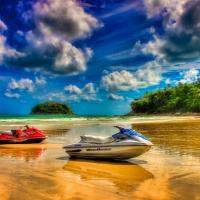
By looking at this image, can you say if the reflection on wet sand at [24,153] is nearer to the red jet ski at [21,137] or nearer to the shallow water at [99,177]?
the shallow water at [99,177]

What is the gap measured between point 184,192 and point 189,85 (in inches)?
5119

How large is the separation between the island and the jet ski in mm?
162467

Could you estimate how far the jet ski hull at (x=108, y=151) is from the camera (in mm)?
13702

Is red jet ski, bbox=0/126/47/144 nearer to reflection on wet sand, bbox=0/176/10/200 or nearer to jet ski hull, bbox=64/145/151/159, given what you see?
jet ski hull, bbox=64/145/151/159

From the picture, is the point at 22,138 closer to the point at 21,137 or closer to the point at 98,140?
the point at 21,137

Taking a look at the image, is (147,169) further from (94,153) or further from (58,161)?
(58,161)

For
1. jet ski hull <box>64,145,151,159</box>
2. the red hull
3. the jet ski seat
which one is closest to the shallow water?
jet ski hull <box>64,145,151,159</box>

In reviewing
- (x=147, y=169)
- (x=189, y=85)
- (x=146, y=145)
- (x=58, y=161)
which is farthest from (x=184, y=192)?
(x=189, y=85)

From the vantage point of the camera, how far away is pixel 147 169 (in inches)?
498

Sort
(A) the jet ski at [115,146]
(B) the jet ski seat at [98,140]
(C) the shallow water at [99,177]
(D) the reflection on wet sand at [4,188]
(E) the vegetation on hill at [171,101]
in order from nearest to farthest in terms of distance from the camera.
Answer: (D) the reflection on wet sand at [4,188] → (C) the shallow water at [99,177] → (A) the jet ski at [115,146] → (B) the jet ski seat at [98,140] → (E) the vegetation on hill at [171,101]

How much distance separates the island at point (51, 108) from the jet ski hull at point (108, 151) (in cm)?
16229

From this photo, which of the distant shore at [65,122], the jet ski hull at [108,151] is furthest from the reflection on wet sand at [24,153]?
the distant shore at [65,122]

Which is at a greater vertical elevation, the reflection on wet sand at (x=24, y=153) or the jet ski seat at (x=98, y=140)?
the jet ski seat at (x=98, y=140)

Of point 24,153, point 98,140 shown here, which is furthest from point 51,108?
point 98,140
